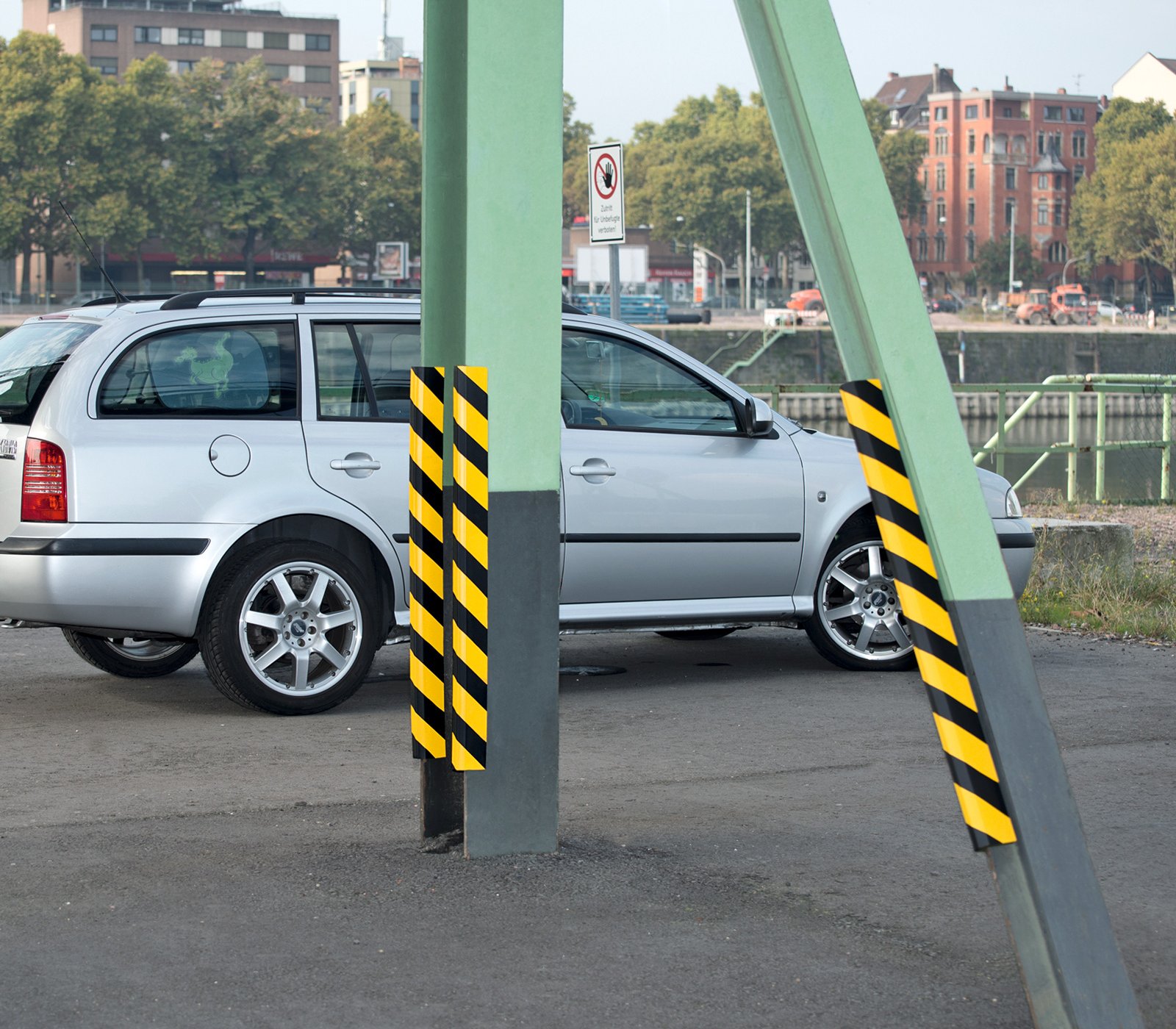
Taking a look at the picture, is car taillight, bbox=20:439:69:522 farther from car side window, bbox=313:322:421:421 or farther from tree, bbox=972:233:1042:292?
tree, bbox=972:233:1042:292

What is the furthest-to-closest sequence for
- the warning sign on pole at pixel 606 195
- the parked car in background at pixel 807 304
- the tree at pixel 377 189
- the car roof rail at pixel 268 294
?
the tree at pixel 377 189 < the parked car in background at pixel 807 304 < the warning sign on pole at pixel 606 195 < the car roof rail at pixel 268 294

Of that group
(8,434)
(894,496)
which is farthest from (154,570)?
(894,496)

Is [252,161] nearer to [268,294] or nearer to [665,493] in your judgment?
[268,294]

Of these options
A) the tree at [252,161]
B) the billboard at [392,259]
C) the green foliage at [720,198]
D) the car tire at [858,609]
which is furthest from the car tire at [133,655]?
the green foliage at [720,198]


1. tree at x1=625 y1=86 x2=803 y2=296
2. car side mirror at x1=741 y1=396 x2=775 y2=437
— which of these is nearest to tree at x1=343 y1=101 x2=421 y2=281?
tree at x1=625 y1=86 x2=803 y2=296

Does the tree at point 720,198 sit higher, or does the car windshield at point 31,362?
the tree at point 720,198

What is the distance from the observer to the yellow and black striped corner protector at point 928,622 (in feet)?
11.6

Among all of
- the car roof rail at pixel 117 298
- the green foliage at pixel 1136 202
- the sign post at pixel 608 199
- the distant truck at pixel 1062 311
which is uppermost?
the green foliage at pixel 1136 202

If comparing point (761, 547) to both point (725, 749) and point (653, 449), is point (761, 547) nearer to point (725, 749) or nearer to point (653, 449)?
point (653, 449)

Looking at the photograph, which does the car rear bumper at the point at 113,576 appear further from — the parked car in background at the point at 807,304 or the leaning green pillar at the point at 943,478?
the parked car in background at the point at 807,304

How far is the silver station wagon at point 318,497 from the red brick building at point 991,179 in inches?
4895

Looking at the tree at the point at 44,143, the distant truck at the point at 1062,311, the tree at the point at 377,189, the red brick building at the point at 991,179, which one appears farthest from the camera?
the red brick building at the point at 991,179

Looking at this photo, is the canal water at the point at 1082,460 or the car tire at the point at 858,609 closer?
the car tire at the point at 858,609

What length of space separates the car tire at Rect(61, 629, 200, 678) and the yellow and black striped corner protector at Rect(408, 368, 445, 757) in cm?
337
